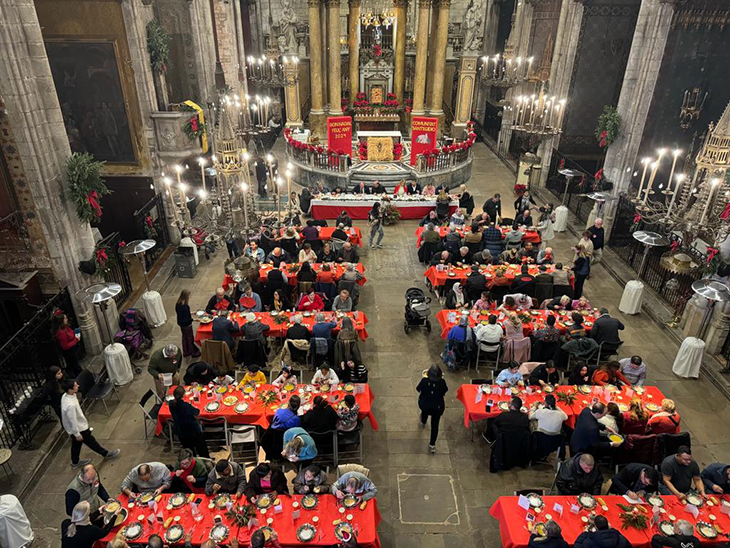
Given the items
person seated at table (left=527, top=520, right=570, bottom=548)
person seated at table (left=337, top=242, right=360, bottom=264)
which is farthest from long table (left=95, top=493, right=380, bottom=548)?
person seated at table (left=337, top=242, right=360, bottom=264)

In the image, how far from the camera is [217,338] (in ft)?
31.2

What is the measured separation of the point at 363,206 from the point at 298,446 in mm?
11808

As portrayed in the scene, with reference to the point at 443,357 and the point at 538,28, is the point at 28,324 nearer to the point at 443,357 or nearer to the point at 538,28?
the point at 443,357

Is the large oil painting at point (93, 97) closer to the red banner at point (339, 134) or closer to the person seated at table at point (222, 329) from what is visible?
the person seated at table at point (222, 329)

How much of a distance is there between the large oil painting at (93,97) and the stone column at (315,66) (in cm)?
1147

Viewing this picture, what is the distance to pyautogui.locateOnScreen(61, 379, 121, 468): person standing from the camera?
750 centimetres

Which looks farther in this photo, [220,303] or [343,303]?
[343,303]

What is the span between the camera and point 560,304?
1051cm

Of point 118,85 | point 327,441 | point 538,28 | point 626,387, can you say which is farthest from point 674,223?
point 538,28

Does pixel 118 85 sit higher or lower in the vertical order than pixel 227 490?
higher

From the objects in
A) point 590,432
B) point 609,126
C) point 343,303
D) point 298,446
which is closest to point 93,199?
point 343,303

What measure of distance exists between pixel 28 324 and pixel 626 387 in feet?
32.9

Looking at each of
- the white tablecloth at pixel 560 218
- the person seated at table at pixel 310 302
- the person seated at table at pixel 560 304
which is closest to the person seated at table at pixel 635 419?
the person seated at table at pixel 560 304

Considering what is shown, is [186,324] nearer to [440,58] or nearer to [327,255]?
[327,255]
